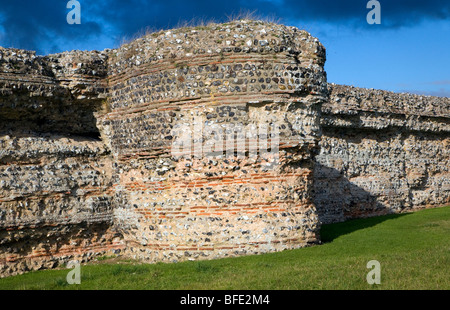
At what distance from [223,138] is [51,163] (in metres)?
3.58

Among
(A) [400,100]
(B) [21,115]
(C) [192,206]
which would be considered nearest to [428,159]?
(A) [400,100]

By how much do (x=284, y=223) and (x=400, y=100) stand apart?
10639mm

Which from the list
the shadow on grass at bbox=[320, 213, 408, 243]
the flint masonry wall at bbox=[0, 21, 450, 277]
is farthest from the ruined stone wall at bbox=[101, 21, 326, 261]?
the shadow on grass at bbox=[320, 213, 408, 243]

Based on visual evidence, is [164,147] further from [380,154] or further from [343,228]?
[380,154]

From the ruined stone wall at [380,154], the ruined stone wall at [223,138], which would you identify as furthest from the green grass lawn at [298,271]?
the ruined stone wall at [380,154]

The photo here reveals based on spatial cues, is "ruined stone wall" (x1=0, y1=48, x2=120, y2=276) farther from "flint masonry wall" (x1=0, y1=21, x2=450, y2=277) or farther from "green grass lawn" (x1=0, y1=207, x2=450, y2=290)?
"green grass lawn" (x1=0, y1=207, x2=450, y2=290)

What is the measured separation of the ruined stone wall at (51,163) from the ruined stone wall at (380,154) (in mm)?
7055

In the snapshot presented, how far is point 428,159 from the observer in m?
20.1

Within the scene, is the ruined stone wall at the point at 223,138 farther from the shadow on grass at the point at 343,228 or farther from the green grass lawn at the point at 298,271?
the shadow on grass at the point at 343,228

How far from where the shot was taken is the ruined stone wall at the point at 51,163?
33.9 ft

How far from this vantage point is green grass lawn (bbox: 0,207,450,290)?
759cm

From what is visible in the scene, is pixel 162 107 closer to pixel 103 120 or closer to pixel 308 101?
pixel 103 120

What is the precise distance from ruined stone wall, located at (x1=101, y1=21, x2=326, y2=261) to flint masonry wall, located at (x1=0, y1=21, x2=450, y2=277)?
0.07 feet

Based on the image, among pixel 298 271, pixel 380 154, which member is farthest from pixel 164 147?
pixel 380 154
